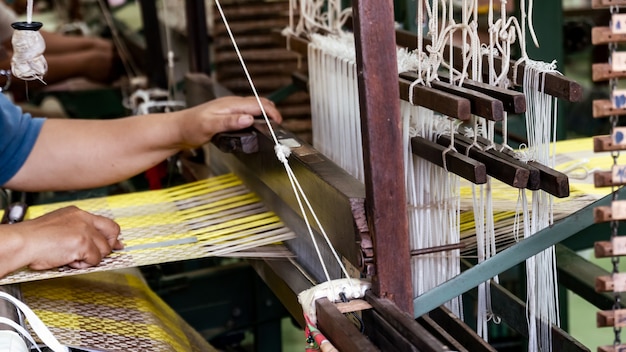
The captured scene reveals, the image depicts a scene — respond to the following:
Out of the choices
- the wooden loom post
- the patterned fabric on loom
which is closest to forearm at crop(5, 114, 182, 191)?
the patterned fabric on loom

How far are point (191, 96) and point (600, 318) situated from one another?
1.85m

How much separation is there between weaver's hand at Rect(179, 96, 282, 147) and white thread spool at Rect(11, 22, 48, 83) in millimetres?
475

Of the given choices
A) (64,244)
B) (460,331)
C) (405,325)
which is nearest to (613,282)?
(405,325)

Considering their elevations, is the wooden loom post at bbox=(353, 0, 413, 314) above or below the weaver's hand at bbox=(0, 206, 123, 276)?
above

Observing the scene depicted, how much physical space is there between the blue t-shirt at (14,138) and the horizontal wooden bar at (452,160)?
1111mm

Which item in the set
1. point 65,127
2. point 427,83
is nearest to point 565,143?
point 427,83

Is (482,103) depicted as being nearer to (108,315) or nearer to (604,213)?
(604,213)

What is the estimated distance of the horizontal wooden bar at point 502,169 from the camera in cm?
134

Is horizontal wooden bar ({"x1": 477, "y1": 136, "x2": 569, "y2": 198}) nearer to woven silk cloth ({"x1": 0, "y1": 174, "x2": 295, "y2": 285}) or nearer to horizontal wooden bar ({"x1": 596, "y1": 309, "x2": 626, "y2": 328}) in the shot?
horizontal wooden bar ({"x1": 596, "y1": 309, "x2": 626, "y2": 328})

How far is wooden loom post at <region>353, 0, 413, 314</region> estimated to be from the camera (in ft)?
4.28

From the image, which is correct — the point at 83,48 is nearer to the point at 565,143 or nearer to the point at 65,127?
the point at 65,127

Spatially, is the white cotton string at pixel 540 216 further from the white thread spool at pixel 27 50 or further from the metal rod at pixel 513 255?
the white thread spool at pixel 27 50

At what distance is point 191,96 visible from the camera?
2816 millimetres

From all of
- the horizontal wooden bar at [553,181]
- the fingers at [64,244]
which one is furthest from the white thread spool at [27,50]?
the horizontal wooden bar at [553,181]
